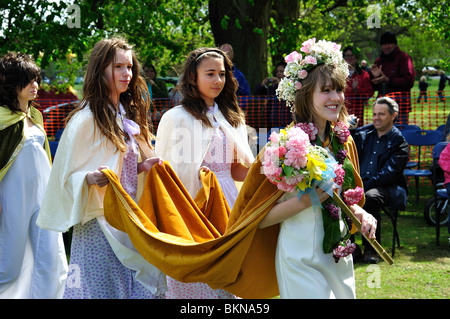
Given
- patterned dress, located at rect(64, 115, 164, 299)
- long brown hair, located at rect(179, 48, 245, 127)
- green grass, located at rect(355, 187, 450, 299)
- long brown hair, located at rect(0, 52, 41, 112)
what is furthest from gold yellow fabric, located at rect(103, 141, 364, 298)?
green grass, located at rect(355, 187, 450, 299)

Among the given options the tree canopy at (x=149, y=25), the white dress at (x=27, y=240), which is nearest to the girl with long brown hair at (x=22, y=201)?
the white dress at (x=27, y=240)

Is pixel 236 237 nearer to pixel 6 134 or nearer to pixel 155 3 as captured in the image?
pixel 6 134

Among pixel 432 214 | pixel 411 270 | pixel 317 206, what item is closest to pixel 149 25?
pixel 432 214

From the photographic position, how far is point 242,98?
10.5m

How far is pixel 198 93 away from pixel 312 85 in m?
1.67

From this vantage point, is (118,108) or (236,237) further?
(118,108)

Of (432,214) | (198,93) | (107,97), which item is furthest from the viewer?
(432,214)

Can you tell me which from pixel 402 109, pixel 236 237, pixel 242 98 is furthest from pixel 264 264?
pixel 402 109

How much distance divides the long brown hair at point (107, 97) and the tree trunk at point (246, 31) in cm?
808

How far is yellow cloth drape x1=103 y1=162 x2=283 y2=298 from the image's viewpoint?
363 centimetres

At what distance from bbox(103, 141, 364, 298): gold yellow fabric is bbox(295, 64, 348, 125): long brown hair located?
1.14ft

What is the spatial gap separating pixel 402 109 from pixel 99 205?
26.8 ft

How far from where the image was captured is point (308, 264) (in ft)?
11.4

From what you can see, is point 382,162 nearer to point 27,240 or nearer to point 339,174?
point 27,240
